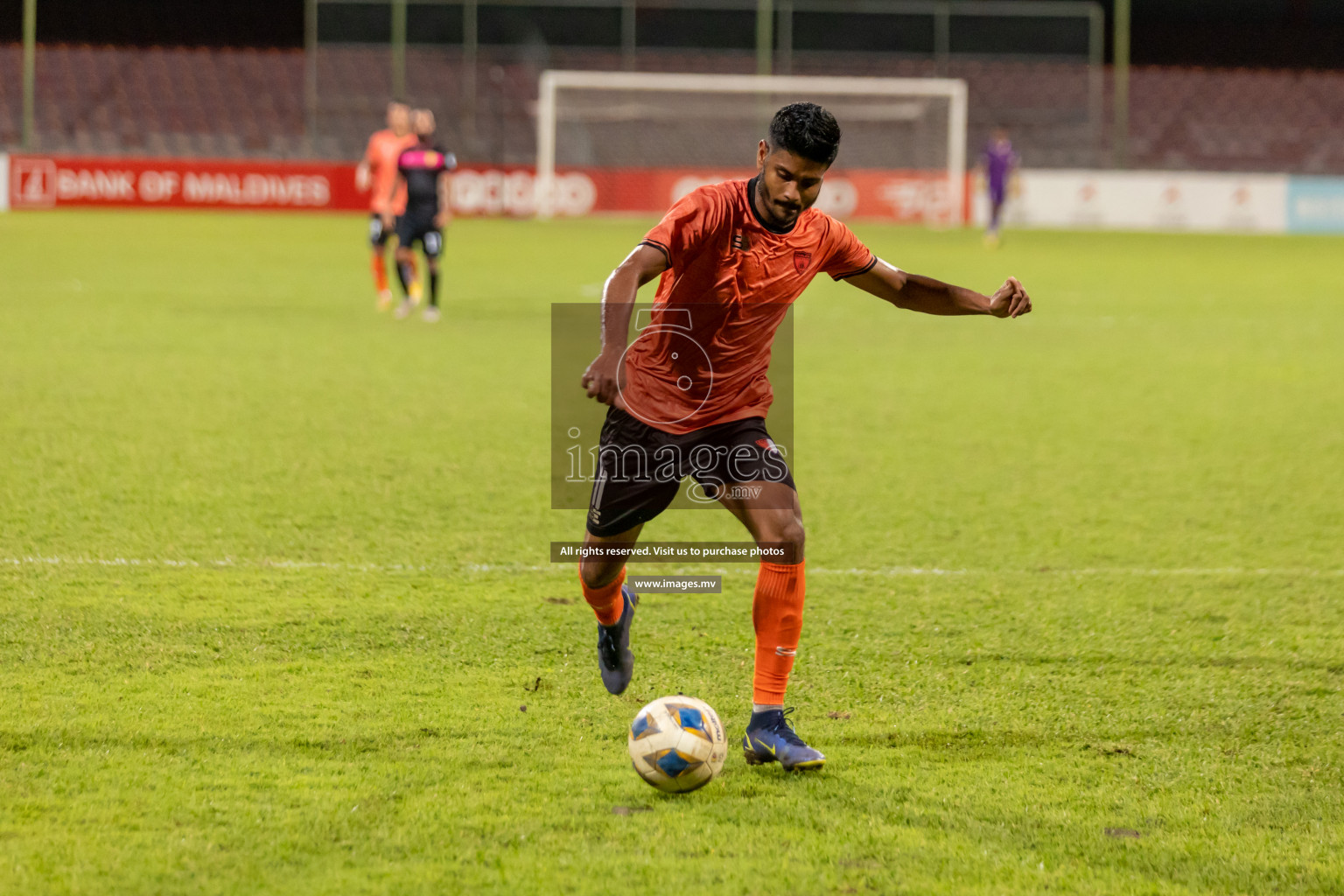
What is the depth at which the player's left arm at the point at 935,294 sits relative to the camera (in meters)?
4.09

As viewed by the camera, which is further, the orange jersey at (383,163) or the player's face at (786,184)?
the orange jersey at (383,163)

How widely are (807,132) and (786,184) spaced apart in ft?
0.52

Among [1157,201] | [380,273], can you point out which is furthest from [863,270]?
[1157,201]

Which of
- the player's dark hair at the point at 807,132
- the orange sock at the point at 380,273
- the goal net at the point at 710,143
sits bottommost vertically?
the player's dark hair at the point at 807,132

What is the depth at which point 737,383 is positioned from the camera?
→ 396 cm

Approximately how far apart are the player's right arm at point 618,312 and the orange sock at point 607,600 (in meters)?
0.97

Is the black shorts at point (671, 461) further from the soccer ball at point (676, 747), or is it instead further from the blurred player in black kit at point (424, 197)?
the blurred player in black kit at point (424, 197)

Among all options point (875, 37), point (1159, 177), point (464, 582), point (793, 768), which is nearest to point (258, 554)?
point (464, 582)

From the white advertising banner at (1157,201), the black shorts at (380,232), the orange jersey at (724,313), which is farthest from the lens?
the white advertising banner at (1157,201)

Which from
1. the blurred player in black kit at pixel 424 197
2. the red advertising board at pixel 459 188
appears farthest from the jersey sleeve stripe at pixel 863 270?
the red advertising board at pixel 459 188

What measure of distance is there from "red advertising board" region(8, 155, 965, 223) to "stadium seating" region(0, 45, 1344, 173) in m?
1.26

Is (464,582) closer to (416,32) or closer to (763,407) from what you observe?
(763,407)

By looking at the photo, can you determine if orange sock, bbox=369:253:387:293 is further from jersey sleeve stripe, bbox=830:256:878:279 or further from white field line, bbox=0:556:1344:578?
jersey sleeve stripe, bbox=830:256:878:279

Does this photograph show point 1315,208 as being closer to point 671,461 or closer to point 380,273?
point 380,273
